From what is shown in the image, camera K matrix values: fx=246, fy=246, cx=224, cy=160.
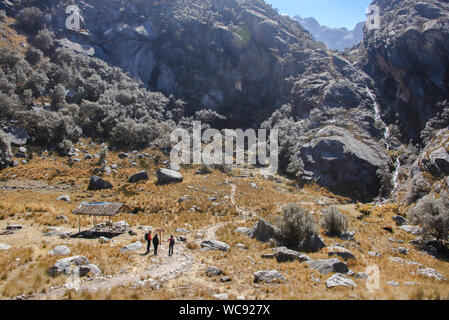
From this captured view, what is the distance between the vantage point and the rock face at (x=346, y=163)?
4533cm

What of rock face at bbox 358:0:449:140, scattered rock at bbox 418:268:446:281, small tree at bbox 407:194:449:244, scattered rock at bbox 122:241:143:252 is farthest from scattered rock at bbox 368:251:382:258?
rock face at bbox 358:0:449:140

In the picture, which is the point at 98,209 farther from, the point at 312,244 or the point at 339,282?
the point at 339,282

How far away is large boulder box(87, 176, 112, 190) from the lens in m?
35.2

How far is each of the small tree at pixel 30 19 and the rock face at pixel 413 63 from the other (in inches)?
4050

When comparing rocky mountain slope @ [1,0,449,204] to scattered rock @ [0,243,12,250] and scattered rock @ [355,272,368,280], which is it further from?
scattered rock @ [0,243,12,250]

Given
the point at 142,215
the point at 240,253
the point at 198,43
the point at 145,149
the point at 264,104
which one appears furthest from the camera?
the point at 198,43

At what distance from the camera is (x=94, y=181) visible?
35.4 metres

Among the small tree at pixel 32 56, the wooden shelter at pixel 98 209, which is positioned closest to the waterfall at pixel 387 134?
the wooden shelter at pixel 98 209

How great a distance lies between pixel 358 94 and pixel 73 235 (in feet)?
246

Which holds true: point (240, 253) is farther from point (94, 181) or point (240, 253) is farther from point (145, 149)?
point (145, 149)

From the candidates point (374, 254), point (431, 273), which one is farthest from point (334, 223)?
point (431, 273)

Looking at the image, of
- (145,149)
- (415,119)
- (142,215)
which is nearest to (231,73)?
(145,149)

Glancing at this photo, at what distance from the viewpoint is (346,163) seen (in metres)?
47.3

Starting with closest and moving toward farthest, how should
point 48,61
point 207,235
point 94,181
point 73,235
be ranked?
point 73,235, point 207,235, point 94,181, point 48,61
